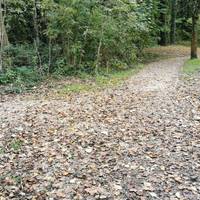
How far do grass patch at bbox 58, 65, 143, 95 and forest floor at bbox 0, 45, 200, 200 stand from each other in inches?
52.9

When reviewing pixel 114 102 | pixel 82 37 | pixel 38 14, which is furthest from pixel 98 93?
pixel 38 14

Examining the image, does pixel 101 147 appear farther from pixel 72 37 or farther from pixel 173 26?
pixel 173 26

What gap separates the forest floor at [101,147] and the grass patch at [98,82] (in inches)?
52.9

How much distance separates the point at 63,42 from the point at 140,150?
36.0 feet

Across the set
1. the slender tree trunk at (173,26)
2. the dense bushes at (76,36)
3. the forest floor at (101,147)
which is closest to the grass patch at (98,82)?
the dense bushes at (76,36)

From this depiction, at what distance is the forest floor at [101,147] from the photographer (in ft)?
17.8

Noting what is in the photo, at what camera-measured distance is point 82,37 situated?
55.9 ft

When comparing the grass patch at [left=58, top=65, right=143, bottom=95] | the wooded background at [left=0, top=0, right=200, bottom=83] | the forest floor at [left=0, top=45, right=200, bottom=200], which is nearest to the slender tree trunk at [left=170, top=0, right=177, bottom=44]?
the wooded background at [left=0, top=0, right=200, bottom=83]

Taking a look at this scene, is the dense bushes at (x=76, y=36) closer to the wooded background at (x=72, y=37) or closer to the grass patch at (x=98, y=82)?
the wooded background at (x=72, y=37)

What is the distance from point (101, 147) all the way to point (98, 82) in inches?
307

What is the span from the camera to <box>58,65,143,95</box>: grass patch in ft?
42.7

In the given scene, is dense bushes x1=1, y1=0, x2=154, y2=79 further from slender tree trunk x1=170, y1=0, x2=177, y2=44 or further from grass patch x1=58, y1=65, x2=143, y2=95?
slender tree trunk x1=170, y1=0, x2=177, y2=44

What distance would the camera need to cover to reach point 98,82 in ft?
48.2

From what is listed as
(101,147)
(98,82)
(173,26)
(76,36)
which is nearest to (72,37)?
(76,36)
